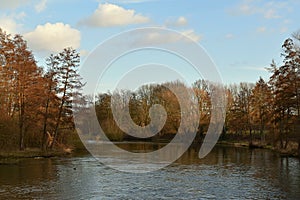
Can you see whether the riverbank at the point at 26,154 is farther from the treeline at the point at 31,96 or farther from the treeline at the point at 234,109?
the treeline at the point at 234,109

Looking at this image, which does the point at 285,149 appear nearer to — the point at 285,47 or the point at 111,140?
the point at 285,47

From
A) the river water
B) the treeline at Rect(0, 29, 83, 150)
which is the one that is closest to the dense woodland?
the treeline at Rect(0, 29, 83, 150)

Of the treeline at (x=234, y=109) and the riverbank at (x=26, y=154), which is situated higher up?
the treeline at (x=234, y=109)

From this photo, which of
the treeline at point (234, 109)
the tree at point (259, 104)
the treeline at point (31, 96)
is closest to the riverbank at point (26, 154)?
the treeline at point (31, 96)

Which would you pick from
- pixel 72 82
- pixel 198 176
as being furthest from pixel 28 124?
pixel 198 176

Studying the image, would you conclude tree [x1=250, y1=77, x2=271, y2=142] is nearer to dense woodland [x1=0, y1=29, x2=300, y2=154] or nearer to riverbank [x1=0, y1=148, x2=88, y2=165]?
dense woodland [x1=0, y1=29, x2=300, y2=154]

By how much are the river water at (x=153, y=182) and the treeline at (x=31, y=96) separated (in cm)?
742

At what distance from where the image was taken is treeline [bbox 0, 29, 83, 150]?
114ft

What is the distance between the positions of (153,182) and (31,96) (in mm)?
19706

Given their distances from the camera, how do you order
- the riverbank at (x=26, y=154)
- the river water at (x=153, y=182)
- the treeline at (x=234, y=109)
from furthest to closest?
the treeline at (x=234, y=109) < the riverbank at (x=26, y=154) < the river water at (x=153, y=182)

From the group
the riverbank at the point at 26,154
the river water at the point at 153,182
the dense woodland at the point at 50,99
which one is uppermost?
the dense woodland at the point at 50,99

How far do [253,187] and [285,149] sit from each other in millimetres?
23895

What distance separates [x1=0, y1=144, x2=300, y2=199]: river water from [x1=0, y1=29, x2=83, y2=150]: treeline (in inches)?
292

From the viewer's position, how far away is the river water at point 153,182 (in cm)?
1734
